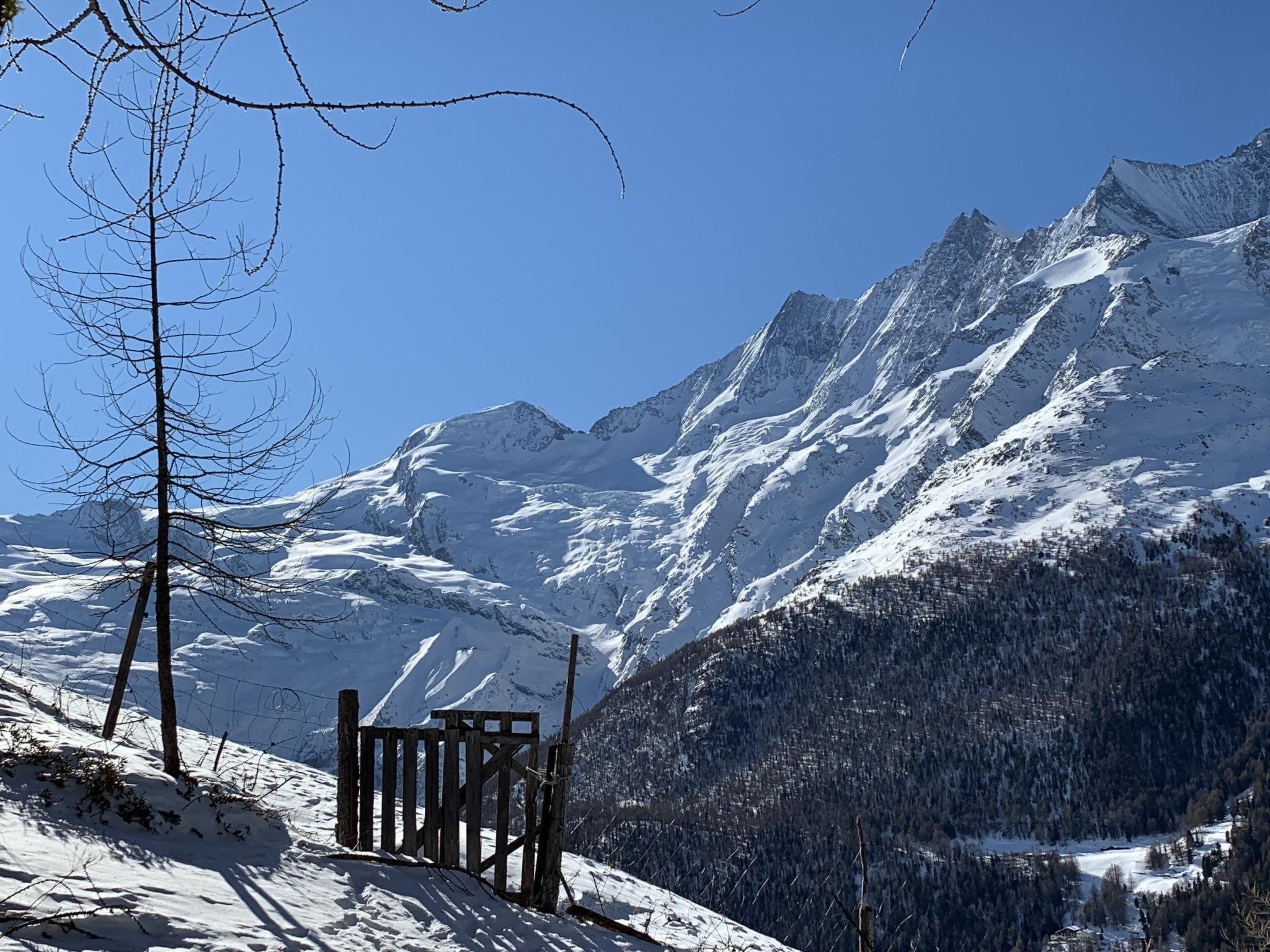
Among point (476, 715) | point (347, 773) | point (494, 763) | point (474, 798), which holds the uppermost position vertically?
point (476, 715)

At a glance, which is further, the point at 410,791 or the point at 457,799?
the point at 410,791

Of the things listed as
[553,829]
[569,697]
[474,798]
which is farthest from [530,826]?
[569,697]

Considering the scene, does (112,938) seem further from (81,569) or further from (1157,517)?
(1157,517)

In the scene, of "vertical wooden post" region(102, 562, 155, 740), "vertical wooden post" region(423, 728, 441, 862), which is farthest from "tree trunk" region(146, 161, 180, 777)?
"vertical wooden post" region(423, 728, 441, 862)

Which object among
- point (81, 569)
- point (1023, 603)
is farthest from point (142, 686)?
point (81, 569)

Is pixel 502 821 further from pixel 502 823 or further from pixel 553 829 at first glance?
pixel 553 829

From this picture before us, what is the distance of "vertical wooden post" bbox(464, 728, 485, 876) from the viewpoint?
8.98 meters

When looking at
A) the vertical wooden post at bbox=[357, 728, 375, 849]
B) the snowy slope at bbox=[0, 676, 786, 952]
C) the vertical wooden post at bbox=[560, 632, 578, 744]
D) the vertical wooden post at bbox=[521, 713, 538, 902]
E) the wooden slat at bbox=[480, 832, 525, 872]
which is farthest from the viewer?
the vertical wooden post at bbox=[560, 632, 578, 744]

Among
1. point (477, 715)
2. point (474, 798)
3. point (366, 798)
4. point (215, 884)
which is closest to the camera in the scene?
point (215, 884)

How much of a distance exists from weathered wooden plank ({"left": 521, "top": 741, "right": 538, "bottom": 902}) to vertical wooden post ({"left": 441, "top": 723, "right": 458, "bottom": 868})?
1.93ft

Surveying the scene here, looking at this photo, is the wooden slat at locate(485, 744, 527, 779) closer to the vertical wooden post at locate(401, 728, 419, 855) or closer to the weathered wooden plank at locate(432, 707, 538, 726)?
the weathered wooden plank at locate(432, 707, 538, 726)

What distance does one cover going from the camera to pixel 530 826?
9.07 metres

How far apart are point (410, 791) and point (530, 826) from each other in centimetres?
121

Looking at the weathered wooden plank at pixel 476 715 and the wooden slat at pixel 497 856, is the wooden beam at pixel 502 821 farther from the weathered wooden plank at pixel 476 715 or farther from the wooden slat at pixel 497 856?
the weathered wooden plank at pixel 476 715
